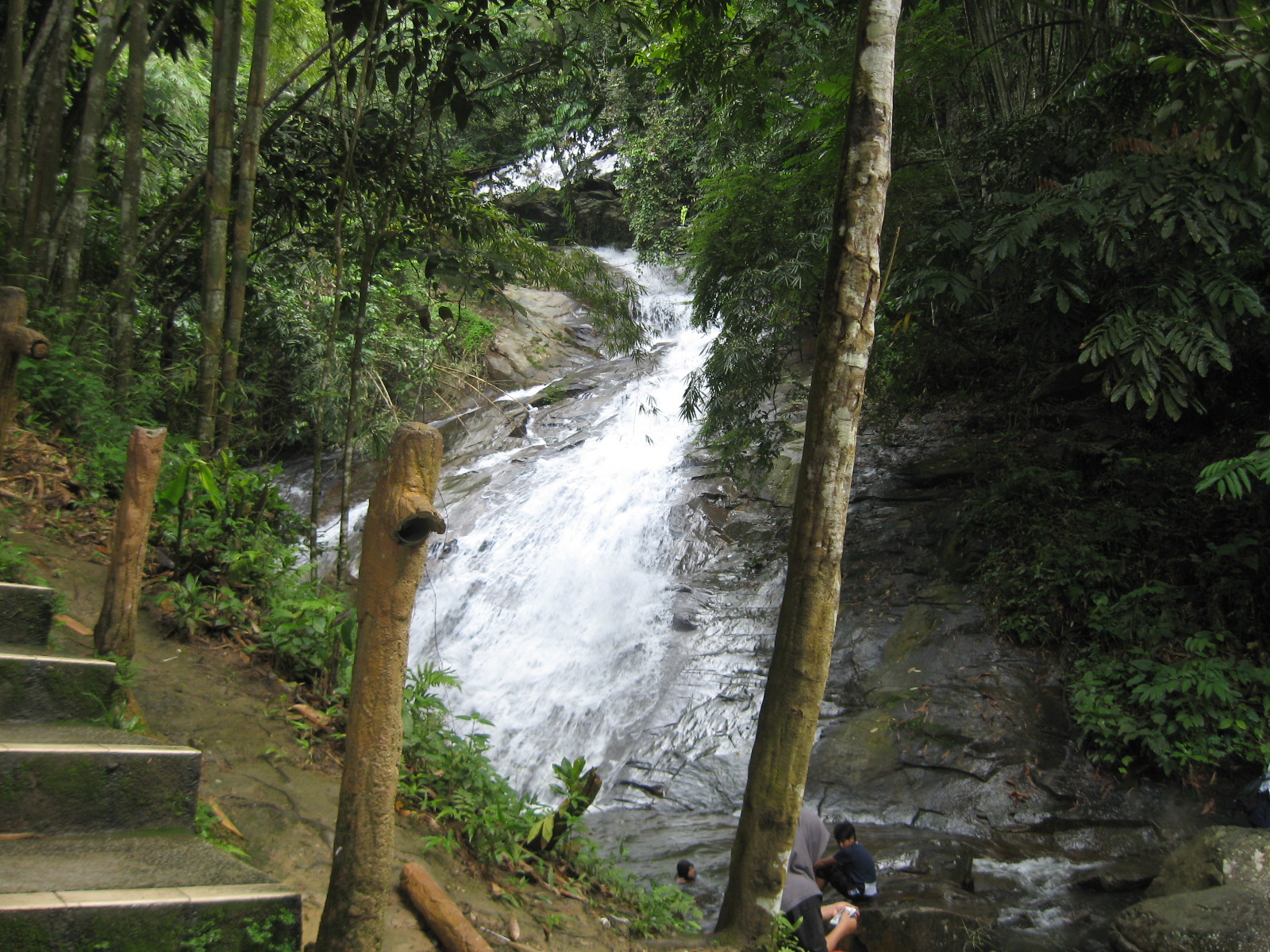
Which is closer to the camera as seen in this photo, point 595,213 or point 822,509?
point 822,509

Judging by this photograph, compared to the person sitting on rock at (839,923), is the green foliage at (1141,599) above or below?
above

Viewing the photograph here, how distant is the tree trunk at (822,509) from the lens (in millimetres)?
3424

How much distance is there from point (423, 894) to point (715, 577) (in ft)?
23.9

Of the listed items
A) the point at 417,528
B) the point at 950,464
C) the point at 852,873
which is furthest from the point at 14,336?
the point at 950,464

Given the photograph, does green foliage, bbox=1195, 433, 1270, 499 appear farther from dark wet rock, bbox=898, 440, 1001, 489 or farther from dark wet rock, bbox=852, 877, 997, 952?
dark wet rock, bbox=898, 440, 1001, 489

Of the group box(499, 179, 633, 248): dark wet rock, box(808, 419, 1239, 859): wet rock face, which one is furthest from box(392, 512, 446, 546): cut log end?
box(499, 179, 633, 248): dark wet rock

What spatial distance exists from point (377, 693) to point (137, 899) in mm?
703

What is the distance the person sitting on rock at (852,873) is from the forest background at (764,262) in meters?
2.41

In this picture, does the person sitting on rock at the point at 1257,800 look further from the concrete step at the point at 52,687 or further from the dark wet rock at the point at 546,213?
the dark wet rock at the point at 546,213

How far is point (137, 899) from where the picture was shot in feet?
6.42

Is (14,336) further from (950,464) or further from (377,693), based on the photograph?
(950,464)

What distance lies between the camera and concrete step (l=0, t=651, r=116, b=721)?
2.76 meters

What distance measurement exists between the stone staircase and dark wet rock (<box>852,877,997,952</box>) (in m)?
4.09

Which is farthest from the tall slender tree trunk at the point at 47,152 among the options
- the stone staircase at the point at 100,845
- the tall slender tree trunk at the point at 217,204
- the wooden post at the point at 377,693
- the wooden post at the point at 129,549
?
the wooden post at the point at 377,693
